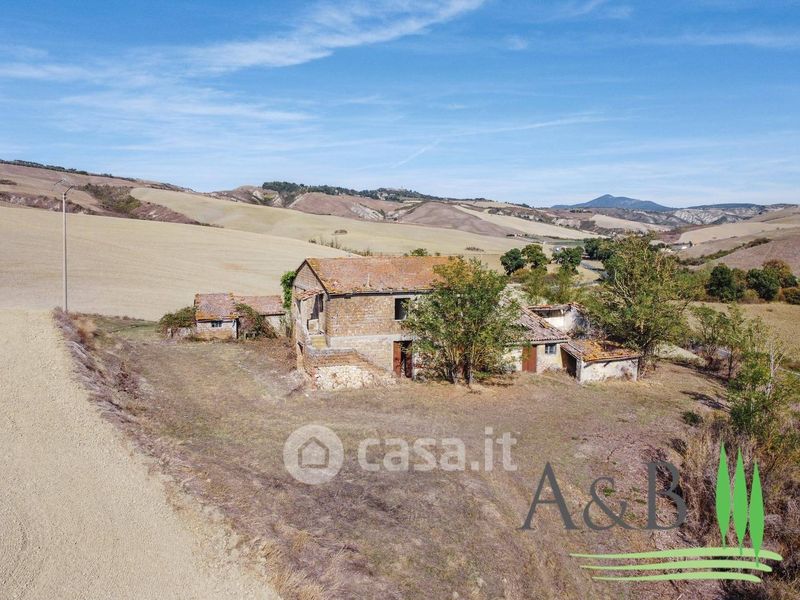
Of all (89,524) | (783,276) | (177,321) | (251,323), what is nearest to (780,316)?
(783,276)

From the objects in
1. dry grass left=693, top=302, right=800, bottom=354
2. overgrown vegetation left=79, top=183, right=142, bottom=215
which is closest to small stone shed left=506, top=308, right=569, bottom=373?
dry grass left=693, top=302, right=800, bottom=354

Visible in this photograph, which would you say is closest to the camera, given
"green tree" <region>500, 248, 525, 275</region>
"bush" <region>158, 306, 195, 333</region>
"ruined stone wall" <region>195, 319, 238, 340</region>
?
"ruined stone wall" <region>195, 319, 238, 340</region>

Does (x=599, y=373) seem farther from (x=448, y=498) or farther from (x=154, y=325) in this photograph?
(x=154, y=325)

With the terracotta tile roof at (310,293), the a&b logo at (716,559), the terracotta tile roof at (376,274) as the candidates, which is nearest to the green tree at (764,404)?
the a&b logo at (716,559)

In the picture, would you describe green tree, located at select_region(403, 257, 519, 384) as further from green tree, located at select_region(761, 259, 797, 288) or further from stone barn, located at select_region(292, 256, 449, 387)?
green tree, located at select_region(761, 259, 797, 288)

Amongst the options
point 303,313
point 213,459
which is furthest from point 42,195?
point 213,459

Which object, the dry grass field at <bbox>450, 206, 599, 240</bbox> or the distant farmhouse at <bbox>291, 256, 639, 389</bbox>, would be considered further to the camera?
the dry grass field at <bbox>450, 206, 599, 240</bbox>

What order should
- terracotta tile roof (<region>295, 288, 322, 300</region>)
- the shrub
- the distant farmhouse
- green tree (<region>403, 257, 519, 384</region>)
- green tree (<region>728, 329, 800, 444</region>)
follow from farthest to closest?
terracotta tile roof (<region>295, 288, 322, 300</region>) < green tree (<region>403, 257, 519, 384</region>) < the distant farmhouse < the shrub < green tree (<region>728, 329, 800, 444</region>)
